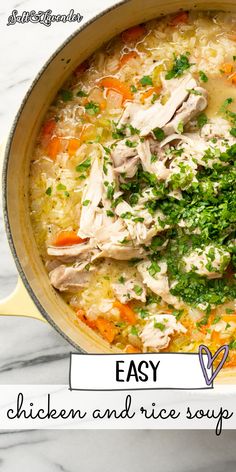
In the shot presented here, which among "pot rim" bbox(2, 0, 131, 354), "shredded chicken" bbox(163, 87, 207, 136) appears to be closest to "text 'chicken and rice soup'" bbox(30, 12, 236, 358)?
"shredded chicken" bbox(163, 87, 207, 136)

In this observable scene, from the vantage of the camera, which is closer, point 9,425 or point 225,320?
point 225,320

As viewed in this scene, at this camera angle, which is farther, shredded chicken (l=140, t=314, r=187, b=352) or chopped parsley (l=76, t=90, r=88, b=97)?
chopped parsley (l=76, t=90, r=88, b=97)

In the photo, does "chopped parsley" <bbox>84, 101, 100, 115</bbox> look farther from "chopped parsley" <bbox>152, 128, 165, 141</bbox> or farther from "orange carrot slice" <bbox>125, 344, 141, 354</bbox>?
"orange carrot slice" <bbox>125, 344, 141, 354</bbox>

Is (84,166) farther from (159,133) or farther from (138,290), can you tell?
(138,290)

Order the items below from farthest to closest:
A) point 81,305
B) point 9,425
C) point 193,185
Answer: point 9,425
point 81,305
point 193,185

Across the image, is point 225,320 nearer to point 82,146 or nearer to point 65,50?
point 82,146

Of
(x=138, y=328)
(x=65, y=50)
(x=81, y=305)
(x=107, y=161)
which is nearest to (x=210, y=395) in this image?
(x=138, y=328)
